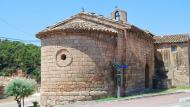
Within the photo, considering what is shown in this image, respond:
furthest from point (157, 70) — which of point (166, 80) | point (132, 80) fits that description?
point (132, 80)

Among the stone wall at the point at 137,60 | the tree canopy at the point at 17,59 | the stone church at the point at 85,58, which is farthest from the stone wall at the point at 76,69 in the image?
the tree canopy at the point at 17,59

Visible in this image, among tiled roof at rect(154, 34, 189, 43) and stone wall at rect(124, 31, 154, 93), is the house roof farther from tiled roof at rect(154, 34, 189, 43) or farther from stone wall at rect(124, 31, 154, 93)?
tiled roof at rect(154, 34, 189, 43)

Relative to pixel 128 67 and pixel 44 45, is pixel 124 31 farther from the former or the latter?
pixel 44 45

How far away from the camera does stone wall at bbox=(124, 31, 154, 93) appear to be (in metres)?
23.7

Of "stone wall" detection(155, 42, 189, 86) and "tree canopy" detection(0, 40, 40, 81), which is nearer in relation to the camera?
"stone wall" detection(155, 42, 189, 86)

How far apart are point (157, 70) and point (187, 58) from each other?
288cm

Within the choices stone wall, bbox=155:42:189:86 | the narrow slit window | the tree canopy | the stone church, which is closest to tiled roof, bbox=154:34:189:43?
stone wall, bbox=155:42:189:86

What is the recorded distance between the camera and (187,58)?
31219mm

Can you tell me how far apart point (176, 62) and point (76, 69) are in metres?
13.5

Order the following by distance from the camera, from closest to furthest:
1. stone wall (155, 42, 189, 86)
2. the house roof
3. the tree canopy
Answer: the house roof
stone wall (155, 42, 189, 86)
the tree canopy

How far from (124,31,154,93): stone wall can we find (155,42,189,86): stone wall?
309cm

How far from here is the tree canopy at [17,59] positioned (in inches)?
2264

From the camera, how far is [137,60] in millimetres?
25422

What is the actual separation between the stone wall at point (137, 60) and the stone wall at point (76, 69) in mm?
2131
